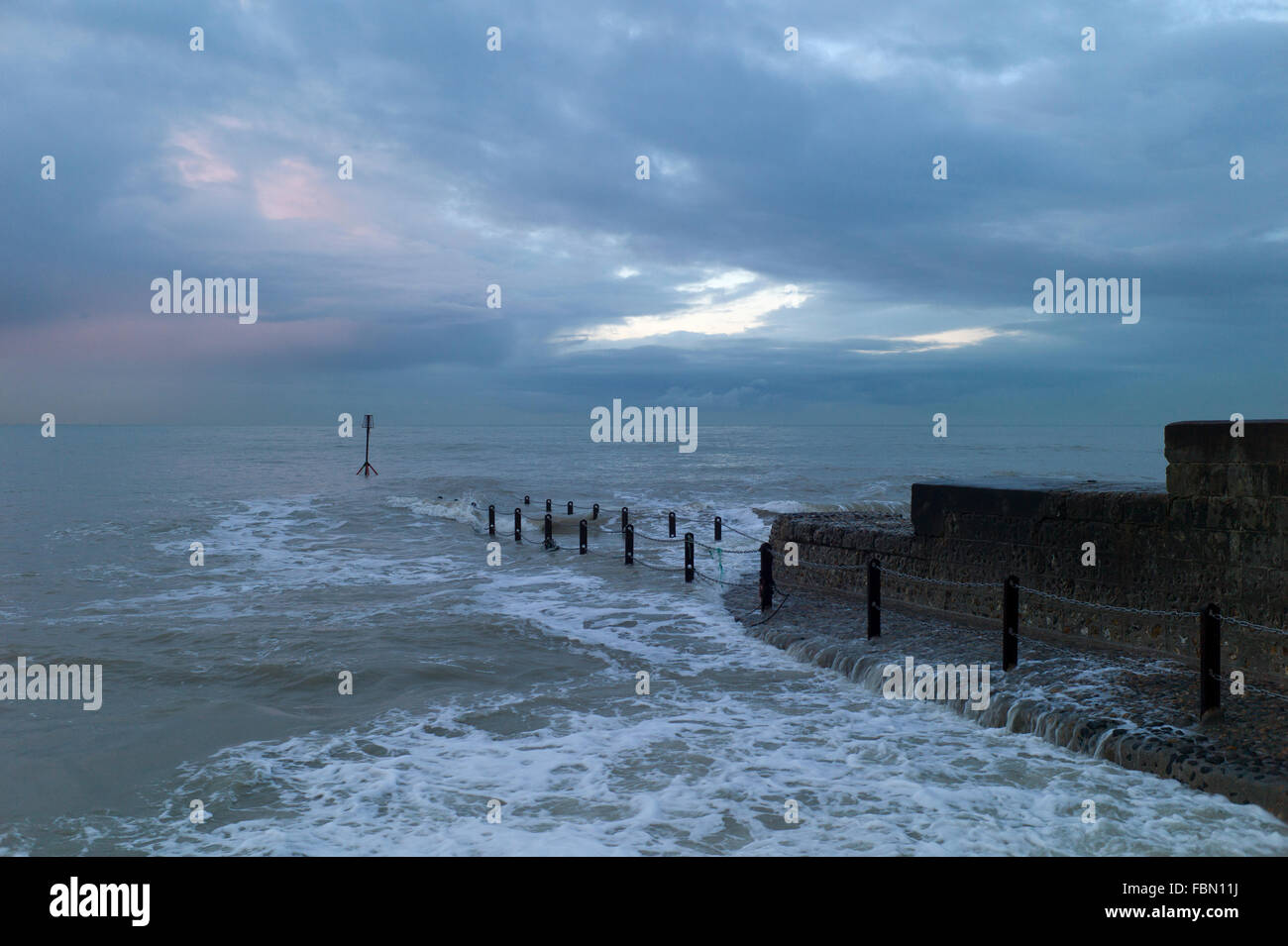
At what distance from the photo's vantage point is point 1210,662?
6484 millimetres

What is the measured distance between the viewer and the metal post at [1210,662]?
645 cm

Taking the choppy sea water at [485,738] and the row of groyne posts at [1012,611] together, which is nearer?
the choppy sea water at [485,738]

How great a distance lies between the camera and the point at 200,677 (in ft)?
31.0

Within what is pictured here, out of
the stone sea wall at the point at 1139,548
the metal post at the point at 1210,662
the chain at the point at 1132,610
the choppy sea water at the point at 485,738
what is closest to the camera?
the choppy sea water at the point at 485,738

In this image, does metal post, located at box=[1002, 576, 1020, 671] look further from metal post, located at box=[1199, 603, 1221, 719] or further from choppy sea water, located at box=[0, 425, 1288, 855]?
metal post, located at box=[1199, 603, 1221, 719]

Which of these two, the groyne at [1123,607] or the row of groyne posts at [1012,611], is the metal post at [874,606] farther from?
the groyne at [1123,607]

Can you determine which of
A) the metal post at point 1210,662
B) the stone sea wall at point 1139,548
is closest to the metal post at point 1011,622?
the stone sea wall at point 1139,548

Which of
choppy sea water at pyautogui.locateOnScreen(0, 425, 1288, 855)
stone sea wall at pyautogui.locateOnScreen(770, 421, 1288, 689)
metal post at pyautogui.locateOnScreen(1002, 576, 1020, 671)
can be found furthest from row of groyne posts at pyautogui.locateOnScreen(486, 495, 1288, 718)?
choppy sea water at pyautogui.locateOnScreen(0, 425, 1288, 855)

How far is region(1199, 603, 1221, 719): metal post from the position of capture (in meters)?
6.45

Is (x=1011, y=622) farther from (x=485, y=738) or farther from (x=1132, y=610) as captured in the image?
(x=485, y=738)

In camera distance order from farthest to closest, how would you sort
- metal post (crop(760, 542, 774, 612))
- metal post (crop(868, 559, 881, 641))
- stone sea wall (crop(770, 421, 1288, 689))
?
metal post (crop(760, 542, 774, 612)), metal post (crop(868, 559, 881, 641)), stone sea wall (crop(770, 421, 1288, 689))

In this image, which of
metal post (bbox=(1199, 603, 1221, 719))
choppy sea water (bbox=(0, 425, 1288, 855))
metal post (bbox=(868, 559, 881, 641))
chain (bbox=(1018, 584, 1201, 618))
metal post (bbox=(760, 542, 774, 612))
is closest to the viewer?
choppy sea water (bbox=(0, 425, 1288, 855))

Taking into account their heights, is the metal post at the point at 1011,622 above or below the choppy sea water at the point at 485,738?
above
